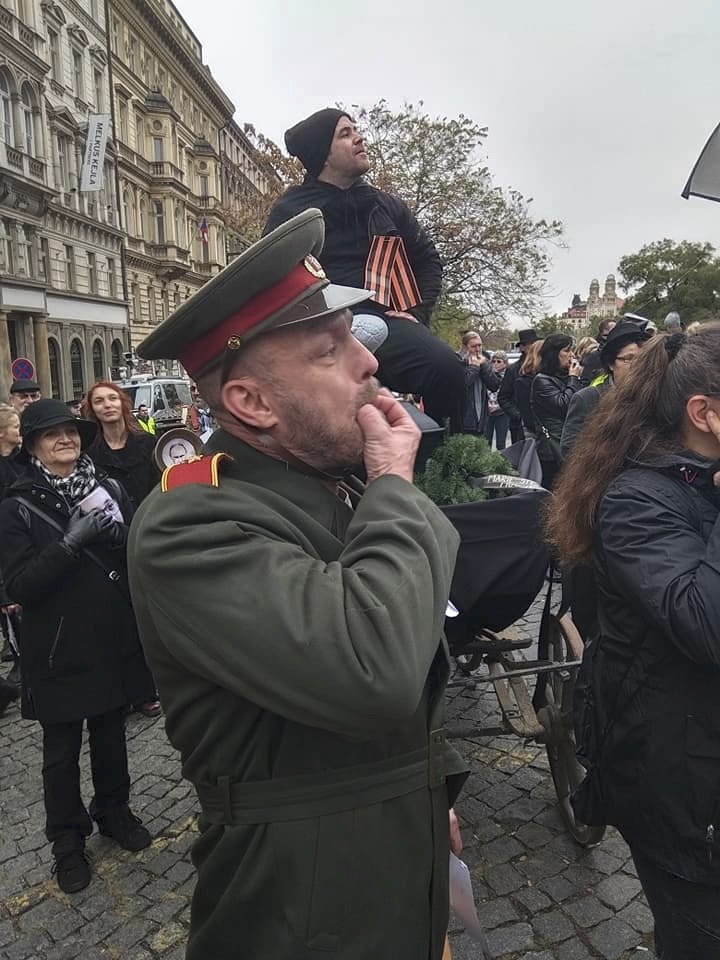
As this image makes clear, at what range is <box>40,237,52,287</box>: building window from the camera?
34219mm

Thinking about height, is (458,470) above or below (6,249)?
below

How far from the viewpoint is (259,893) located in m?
1.26

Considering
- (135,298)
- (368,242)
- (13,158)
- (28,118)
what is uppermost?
(28,118)

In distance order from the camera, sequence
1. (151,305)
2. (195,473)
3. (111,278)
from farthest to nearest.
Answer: (151,305) → (111,278) → (195,473)

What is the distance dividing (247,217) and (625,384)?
22676 mm

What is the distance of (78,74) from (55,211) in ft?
30.3

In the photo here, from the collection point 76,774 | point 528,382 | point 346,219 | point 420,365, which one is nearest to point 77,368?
point 528,382

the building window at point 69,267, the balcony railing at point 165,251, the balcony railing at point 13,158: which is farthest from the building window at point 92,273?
the balcony railing at point 165,251

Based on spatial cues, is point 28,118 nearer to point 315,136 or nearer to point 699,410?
point 315,136

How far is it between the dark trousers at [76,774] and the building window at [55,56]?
39.6 meters

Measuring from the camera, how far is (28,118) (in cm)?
3272

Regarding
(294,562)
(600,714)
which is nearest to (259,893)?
(294,562)

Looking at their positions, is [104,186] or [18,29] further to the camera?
[104,186]

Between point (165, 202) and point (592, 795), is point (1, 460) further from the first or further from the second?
point (165, 202)
